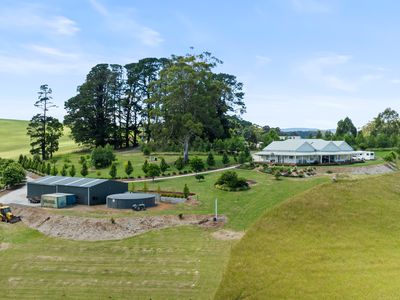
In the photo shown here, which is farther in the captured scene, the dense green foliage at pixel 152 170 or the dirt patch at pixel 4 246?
the dense green foliage at pixel 152 170

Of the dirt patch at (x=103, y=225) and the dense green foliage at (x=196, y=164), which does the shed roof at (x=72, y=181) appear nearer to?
the dirt patch at (x=103, y=225)

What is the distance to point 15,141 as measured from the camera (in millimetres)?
94500

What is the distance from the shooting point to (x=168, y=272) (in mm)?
21453

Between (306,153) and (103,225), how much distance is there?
36042 mm

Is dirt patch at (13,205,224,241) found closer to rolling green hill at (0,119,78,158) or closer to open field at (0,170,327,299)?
open field at (0,170,327,299)

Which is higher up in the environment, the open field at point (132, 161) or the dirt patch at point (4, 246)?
the open field at point (132, 161)

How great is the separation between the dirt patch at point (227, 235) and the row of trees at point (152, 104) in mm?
27577

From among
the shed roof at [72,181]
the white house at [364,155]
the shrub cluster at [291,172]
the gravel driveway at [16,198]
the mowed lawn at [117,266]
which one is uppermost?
the white house at [364,155]

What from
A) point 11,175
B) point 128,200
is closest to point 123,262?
point 128,200

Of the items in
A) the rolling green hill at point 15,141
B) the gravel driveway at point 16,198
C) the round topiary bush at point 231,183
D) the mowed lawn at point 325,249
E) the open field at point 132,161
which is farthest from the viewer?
the rolling green hill at point 15,141

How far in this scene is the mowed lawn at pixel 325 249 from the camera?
17.1 m

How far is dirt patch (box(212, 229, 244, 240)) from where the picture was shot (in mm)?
25938

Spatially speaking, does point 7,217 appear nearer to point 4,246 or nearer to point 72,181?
point 4,246

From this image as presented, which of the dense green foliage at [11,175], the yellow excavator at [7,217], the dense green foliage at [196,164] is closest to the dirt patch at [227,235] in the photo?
the yellow excavator at [7,217]
